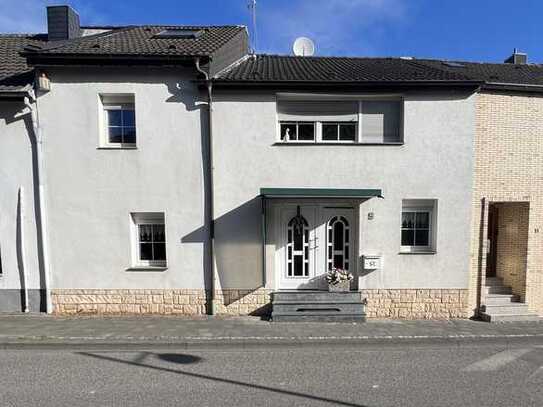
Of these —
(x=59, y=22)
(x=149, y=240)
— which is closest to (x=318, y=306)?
(x=149, y=240)

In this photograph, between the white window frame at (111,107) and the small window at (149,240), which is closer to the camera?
the white window frame at (111,107)

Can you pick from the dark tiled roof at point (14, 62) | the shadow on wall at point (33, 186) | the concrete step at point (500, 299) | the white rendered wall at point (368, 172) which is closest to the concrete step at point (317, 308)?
the white rendered wall at point (368, 172)

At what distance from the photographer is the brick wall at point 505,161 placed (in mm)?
7633

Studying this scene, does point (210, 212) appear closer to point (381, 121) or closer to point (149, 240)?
point (149, 240)

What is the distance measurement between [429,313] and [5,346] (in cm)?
868

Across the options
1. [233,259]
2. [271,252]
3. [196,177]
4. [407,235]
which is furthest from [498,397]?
[196,177]

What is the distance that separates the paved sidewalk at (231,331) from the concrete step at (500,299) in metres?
0.69

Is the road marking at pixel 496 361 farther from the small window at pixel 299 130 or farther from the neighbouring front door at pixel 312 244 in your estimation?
the small window at pixel 299 130

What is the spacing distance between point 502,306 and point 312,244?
477 cm

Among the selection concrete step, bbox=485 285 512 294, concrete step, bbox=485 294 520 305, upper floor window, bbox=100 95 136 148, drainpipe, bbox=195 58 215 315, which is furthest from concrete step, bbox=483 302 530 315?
upper floor window, bbox=100 95 136 148

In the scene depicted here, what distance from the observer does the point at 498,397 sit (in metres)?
4.25

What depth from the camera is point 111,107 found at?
7.64 metres

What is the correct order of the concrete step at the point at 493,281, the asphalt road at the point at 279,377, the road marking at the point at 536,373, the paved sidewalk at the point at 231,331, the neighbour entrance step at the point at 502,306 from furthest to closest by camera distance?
the concrete step at the point at 493,281 → the neighbour entrance step at the point at 502,306 → the paved sidewalk at the point at 231,331 → the road marking at the point at 536,373 → the asphalt road at the point at 279,377

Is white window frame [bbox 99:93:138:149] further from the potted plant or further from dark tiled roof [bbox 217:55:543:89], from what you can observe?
the potted plant
